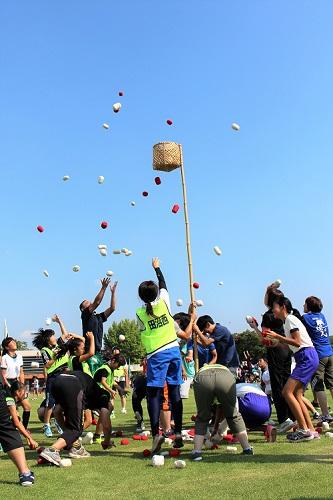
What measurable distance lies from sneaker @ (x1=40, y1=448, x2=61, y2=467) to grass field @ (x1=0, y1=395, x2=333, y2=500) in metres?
0.12

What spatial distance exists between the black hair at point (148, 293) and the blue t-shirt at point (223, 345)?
5.63 feet

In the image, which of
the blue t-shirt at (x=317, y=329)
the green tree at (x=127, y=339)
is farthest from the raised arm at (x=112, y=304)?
the green tree at (x=127, y=339)

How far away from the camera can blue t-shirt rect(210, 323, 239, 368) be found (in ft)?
27.2

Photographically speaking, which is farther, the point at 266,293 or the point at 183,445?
the point at 266,293

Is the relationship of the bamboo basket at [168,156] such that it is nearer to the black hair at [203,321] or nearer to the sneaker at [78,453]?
the black hair at [203,321]

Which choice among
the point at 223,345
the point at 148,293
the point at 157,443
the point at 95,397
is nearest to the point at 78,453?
the point at 95,397

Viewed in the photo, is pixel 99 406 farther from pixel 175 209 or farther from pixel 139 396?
pixel 175 209

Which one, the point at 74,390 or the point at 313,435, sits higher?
the point at 74,390

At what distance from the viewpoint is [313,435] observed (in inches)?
285

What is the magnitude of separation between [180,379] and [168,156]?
4.66 metres

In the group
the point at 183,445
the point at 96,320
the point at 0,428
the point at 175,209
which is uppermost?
the point at 175,209

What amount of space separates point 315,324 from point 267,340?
2.03 meters

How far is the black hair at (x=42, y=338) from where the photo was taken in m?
10.0

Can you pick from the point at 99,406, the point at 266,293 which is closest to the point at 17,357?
the point at 99,406
